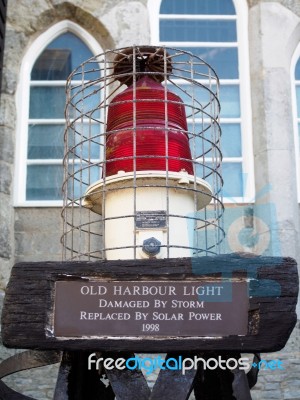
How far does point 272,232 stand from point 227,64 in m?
1.77

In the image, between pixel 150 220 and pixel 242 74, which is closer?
pixel 150 220

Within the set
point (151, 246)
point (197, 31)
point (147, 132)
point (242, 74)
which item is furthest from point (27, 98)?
point (151, 246)

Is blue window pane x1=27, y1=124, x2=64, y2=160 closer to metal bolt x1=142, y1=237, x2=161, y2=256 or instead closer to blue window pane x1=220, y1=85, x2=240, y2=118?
blue window pane x1=220, y1=85, x2=240, y2=118

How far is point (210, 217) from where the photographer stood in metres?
6.67

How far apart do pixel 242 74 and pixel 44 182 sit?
212 centimetres

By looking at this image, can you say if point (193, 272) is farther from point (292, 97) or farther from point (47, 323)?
point (292, 97)

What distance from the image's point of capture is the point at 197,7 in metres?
7.94

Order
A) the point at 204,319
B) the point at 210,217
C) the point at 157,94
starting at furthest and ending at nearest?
the point at 210,217, the point at 157,94, the point at 204,319

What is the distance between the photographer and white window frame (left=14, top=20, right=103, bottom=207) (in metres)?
7.29

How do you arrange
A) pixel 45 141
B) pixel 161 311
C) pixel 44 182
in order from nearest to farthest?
pixel 161 311 < pixel 44 182 < pixel 45 141

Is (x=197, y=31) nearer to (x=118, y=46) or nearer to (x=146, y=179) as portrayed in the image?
(x=118, y=46)

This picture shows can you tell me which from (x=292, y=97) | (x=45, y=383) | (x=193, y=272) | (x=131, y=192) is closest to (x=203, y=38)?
(x=292, y=97)

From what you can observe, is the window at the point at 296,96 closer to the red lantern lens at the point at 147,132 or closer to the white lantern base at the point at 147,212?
the red lantern lens at the point at 147,132

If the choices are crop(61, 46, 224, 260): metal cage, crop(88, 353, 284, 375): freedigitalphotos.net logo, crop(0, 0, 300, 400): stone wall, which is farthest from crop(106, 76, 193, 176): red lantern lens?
crop(0, 0, 300, 400): stone wall
